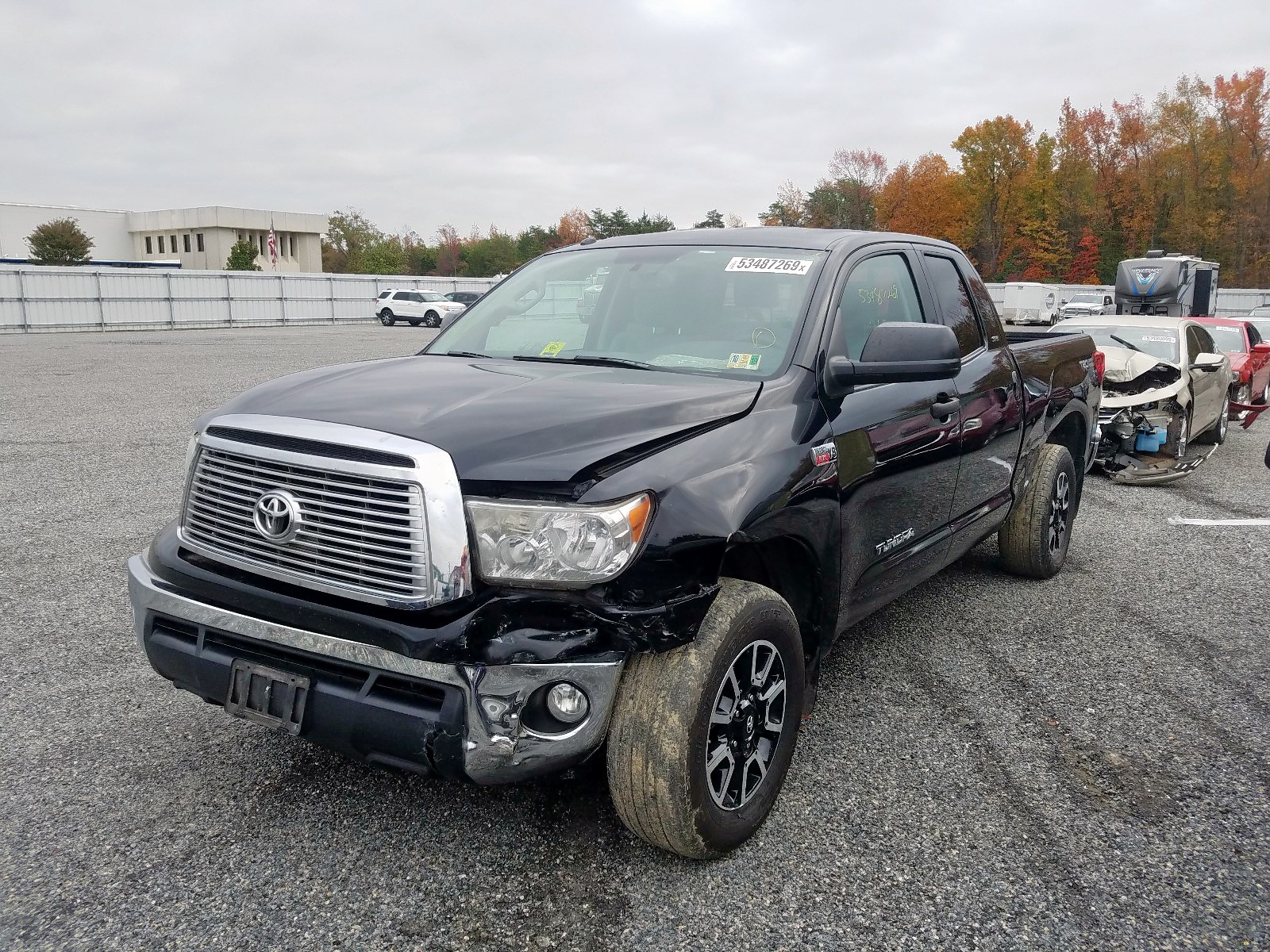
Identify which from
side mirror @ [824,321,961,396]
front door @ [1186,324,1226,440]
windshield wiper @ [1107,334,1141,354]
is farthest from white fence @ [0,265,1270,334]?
side mirror @ [824,321,961,396]

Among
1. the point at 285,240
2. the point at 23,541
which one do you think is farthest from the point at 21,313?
the point at 285,240

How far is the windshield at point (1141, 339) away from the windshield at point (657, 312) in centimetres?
779

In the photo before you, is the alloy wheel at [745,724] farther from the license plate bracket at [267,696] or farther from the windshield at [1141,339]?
the windshield at [1141,339]

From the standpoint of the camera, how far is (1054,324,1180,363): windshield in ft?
34.8

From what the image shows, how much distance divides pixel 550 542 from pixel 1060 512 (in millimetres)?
4382

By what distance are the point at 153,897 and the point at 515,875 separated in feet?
3.21

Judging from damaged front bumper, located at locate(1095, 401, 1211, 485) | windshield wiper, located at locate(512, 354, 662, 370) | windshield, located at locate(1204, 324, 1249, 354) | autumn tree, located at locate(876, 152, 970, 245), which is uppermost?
autumn tree, located at locate(876, 152, 970, 245)

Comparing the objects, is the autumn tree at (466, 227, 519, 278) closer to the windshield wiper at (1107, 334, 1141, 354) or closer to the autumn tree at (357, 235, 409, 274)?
the autumn tree at (357, 235, 409, 274)

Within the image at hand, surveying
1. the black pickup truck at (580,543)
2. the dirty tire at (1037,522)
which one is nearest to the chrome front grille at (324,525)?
the black pickup truck at (580,543)

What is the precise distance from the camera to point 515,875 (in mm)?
2869

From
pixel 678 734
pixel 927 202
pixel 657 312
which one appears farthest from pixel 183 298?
pixel 927 202

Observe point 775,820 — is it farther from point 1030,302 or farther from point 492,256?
point 492,256

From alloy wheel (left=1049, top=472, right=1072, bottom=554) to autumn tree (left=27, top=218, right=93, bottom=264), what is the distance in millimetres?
72559

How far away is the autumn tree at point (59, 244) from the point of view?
66675mm
